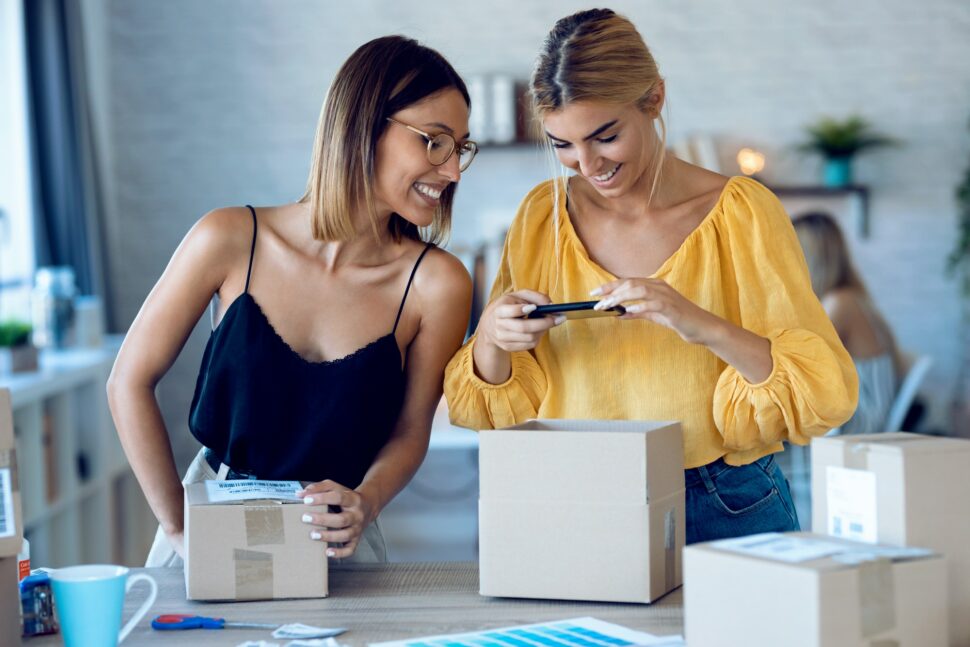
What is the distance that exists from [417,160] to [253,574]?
675 millimetres

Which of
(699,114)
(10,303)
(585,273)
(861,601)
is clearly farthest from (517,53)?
(861,601)

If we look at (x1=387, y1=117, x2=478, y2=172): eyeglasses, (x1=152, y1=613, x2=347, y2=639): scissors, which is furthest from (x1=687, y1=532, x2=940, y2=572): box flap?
(x1=387, y1=117, x2=478, y2=172): eyeglasses

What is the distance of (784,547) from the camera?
3.50ft

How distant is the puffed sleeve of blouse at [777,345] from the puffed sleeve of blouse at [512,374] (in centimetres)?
29

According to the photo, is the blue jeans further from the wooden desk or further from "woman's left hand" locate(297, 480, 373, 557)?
"woman's left hand" locate(297, 480, 373, 557)

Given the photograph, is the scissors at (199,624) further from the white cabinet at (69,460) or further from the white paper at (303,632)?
the white cabinet at (69,460)

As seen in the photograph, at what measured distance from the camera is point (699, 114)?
5.57 m

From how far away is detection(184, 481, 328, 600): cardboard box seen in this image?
141 centimetres

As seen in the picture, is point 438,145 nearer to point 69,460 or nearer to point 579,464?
point 579,464

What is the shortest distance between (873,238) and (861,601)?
16.2 feet

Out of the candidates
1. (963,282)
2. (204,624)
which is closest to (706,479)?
(204,624)

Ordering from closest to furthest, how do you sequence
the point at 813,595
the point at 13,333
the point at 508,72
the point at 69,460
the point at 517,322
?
the point at 813,595 → the point at 517,322 → the point at 13,333 → the point at 69,460 → the point at 508,72

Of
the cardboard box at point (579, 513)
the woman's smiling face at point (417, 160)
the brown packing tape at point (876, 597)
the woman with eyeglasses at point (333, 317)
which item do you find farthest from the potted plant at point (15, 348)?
the brown packing tape at point (876, 597)

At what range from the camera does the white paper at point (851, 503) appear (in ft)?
3.68
